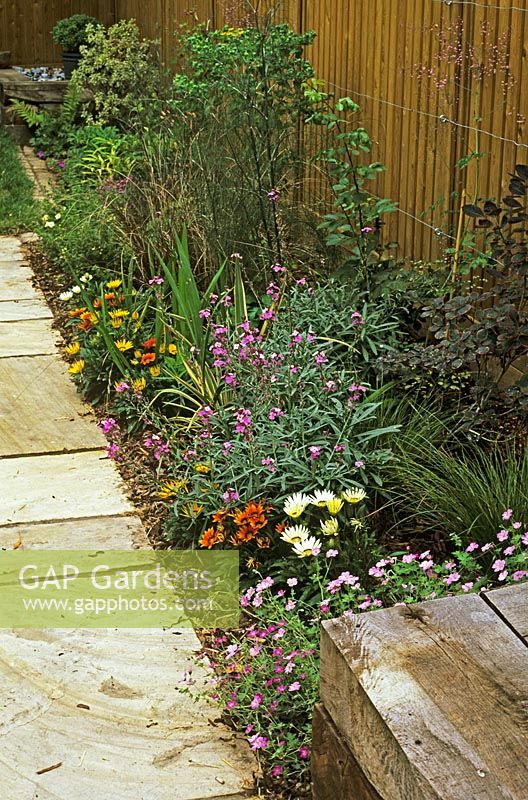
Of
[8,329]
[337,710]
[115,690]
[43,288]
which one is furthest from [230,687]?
[43,288]

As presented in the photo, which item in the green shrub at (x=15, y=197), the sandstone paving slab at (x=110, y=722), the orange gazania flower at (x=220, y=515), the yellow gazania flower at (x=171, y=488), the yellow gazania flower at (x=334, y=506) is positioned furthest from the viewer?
the green shrub at (x=15, y=197)

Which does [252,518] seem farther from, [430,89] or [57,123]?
[57,123]

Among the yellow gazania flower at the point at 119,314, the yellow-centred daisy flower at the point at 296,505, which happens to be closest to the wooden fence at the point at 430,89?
the yellow gazania flower at the point at 119,314

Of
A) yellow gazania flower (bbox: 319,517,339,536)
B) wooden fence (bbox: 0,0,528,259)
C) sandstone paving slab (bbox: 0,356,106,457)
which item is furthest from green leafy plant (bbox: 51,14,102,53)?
yellow gazania flower (bbox: 319,517,339,536)

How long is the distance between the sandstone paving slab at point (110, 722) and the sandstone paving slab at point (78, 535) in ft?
1.67

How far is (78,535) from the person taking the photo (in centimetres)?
387

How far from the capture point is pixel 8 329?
609 centimetres

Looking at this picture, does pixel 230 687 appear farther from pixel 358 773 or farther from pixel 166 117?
pixel 166 117

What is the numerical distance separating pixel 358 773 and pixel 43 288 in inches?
204

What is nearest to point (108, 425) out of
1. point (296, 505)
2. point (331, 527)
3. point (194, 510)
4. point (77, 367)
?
point (194, 510)

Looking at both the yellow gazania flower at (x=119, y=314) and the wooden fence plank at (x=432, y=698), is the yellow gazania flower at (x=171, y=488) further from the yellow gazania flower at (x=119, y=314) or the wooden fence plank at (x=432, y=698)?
the wooden fence plank at (x=432, y=698)

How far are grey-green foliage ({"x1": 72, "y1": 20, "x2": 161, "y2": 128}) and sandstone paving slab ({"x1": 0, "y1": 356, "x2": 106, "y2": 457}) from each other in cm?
317

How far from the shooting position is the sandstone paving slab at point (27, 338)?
575 cm

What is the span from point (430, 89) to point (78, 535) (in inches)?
98.6
